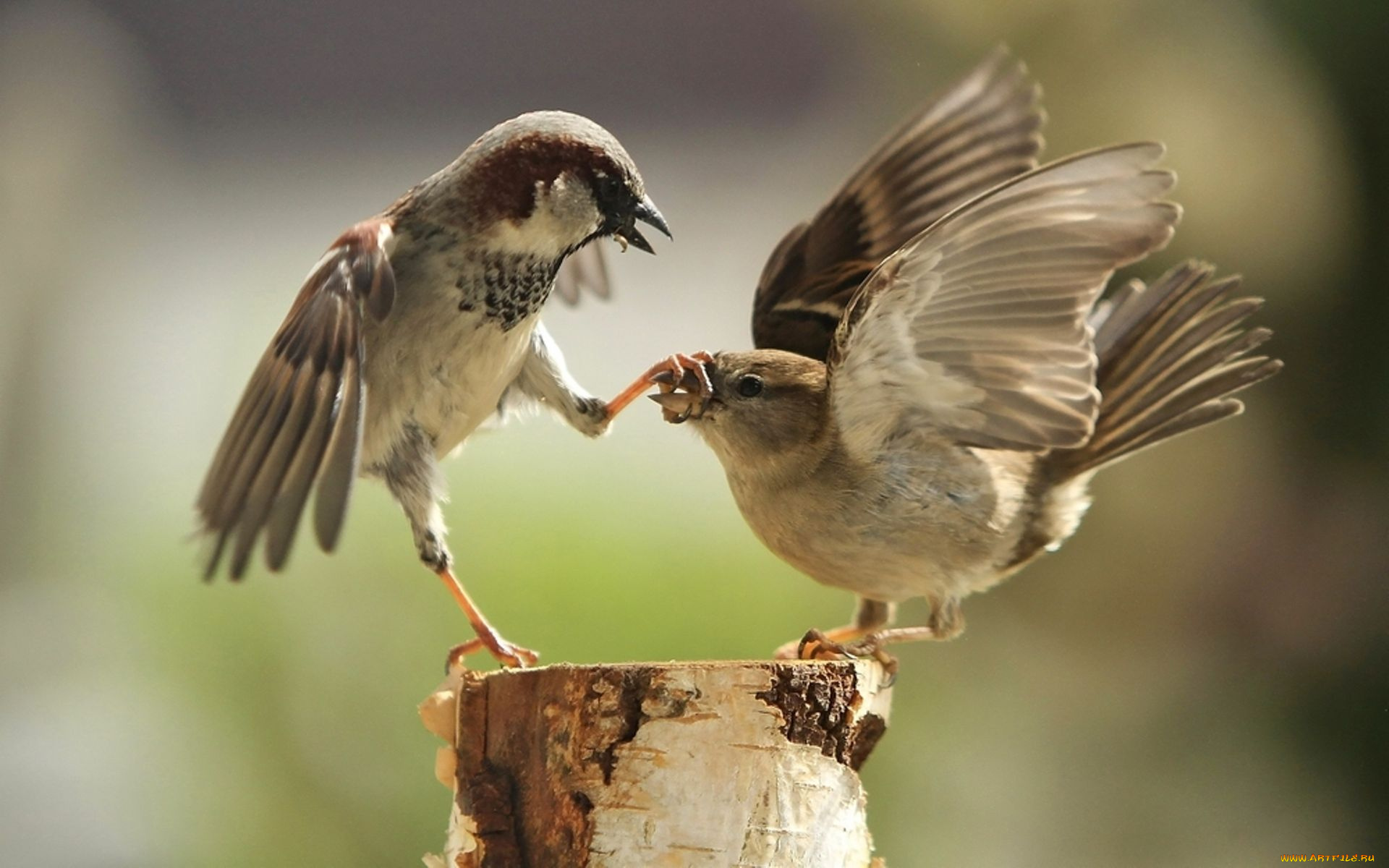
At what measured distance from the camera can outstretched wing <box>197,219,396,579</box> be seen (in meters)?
1.20

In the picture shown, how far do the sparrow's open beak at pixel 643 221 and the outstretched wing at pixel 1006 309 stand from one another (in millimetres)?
246

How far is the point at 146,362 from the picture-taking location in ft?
10.3

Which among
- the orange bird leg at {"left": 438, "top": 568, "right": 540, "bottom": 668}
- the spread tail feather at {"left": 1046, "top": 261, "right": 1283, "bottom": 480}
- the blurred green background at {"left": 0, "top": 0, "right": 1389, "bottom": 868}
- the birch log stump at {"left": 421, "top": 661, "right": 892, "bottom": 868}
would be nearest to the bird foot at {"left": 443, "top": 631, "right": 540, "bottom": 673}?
the orange bird leg at {"left": 438, "top": 568, "right": 540, "bottom": 668}

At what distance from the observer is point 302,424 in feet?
4.14

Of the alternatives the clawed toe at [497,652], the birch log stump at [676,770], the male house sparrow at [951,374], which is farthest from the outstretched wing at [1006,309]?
the clawed toe at [497,652]

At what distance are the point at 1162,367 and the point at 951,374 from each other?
0.44 meters

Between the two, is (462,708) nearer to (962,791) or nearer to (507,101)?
(962,791)

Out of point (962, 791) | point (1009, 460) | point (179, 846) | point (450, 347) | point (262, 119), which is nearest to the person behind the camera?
point (450, 347)

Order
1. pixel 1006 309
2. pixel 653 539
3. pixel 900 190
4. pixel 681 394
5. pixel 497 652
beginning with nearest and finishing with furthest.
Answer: pixel 1006 309
pixel 497 652
pixel 681 394
pixel 900 190
pixel 653 539

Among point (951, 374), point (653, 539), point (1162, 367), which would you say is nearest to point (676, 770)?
point (951, 374)

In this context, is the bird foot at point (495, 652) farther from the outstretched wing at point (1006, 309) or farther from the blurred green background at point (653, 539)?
the blurred green background at point (653, 539)

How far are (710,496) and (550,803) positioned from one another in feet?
5.36

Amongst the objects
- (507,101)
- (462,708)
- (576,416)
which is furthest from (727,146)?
(462,708)

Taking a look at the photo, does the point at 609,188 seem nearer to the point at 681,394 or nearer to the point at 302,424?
the point at 681,394
